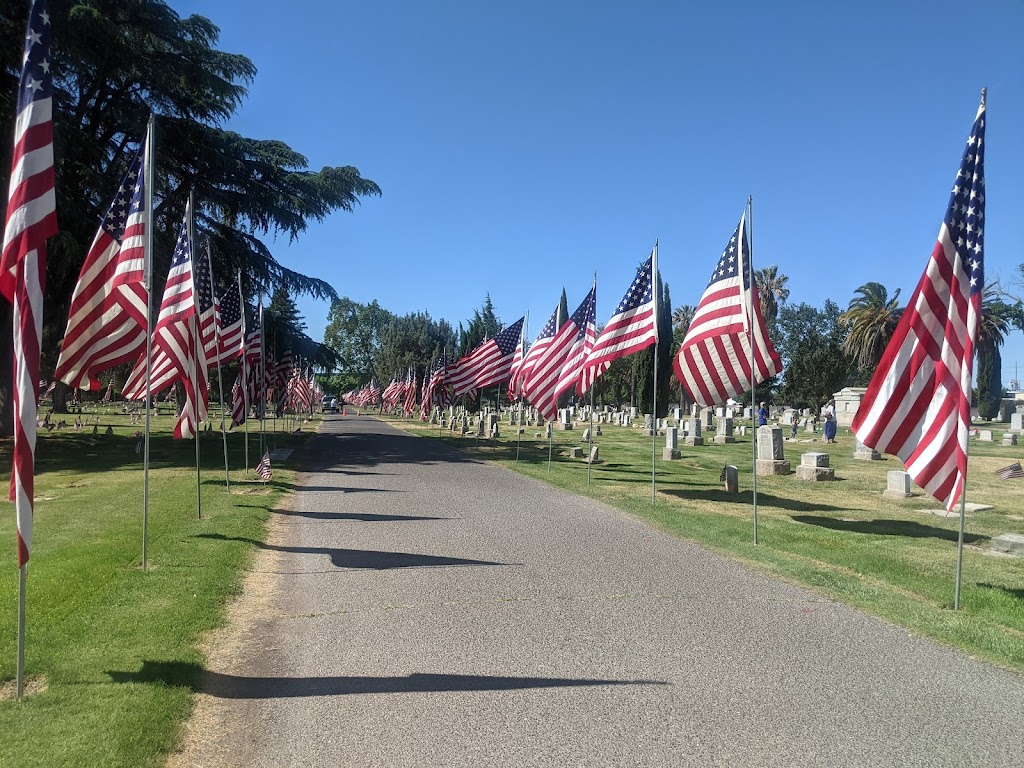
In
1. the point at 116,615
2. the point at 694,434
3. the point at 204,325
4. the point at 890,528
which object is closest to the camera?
the point at 116,615

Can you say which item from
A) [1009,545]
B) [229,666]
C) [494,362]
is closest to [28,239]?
[229,666]

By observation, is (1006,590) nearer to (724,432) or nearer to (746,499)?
(746,499)

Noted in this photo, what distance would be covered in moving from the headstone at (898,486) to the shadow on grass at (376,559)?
1048 cm

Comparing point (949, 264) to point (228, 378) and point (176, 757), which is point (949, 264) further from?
point (228, 378)

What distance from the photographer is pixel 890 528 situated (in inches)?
440

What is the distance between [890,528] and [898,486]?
168 inches

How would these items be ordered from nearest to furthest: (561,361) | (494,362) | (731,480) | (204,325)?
(204,325)
(731,480)
(561,361)
(494,362)

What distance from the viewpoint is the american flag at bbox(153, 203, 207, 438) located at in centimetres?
963

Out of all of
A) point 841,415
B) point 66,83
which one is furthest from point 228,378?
point 841,415

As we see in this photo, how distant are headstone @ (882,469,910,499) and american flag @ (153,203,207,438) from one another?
13.3 meters

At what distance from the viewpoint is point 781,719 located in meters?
4.12

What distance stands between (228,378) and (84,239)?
2995 cm

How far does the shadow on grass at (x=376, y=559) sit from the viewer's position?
7.93 metres

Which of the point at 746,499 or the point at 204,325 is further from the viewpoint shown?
the point at 746,499
